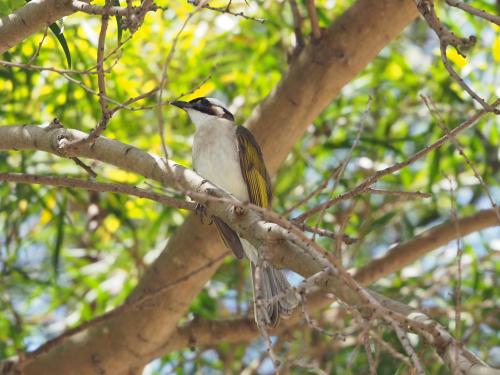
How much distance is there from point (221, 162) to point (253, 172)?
22 centimetres

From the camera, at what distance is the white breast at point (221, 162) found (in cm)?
373

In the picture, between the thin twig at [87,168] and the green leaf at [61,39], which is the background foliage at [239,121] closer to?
the green leaf at [61,39]

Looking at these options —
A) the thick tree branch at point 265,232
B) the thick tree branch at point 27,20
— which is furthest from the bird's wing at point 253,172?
the thick tree branch at point 27,20

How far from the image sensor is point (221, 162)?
3.76 meters

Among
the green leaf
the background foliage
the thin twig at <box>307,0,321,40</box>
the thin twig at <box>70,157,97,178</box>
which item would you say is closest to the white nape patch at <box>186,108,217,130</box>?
the background foliage

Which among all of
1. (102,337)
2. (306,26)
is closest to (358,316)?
(102,337)

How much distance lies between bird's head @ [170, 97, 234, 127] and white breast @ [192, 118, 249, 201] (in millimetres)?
225

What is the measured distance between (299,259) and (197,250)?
141 centimetres

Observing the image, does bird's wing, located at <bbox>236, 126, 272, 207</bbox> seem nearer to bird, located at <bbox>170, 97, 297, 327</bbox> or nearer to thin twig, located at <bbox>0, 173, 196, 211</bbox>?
bird, located at <bbox>170, 97, 297, 327</bbox>

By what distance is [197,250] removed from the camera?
341 centimetres

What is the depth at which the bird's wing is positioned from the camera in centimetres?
354

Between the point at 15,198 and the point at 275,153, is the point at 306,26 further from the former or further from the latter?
the point at 15,198

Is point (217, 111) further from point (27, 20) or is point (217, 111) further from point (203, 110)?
point (27, 20)

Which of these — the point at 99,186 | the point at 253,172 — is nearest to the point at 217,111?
the point at 253,172
